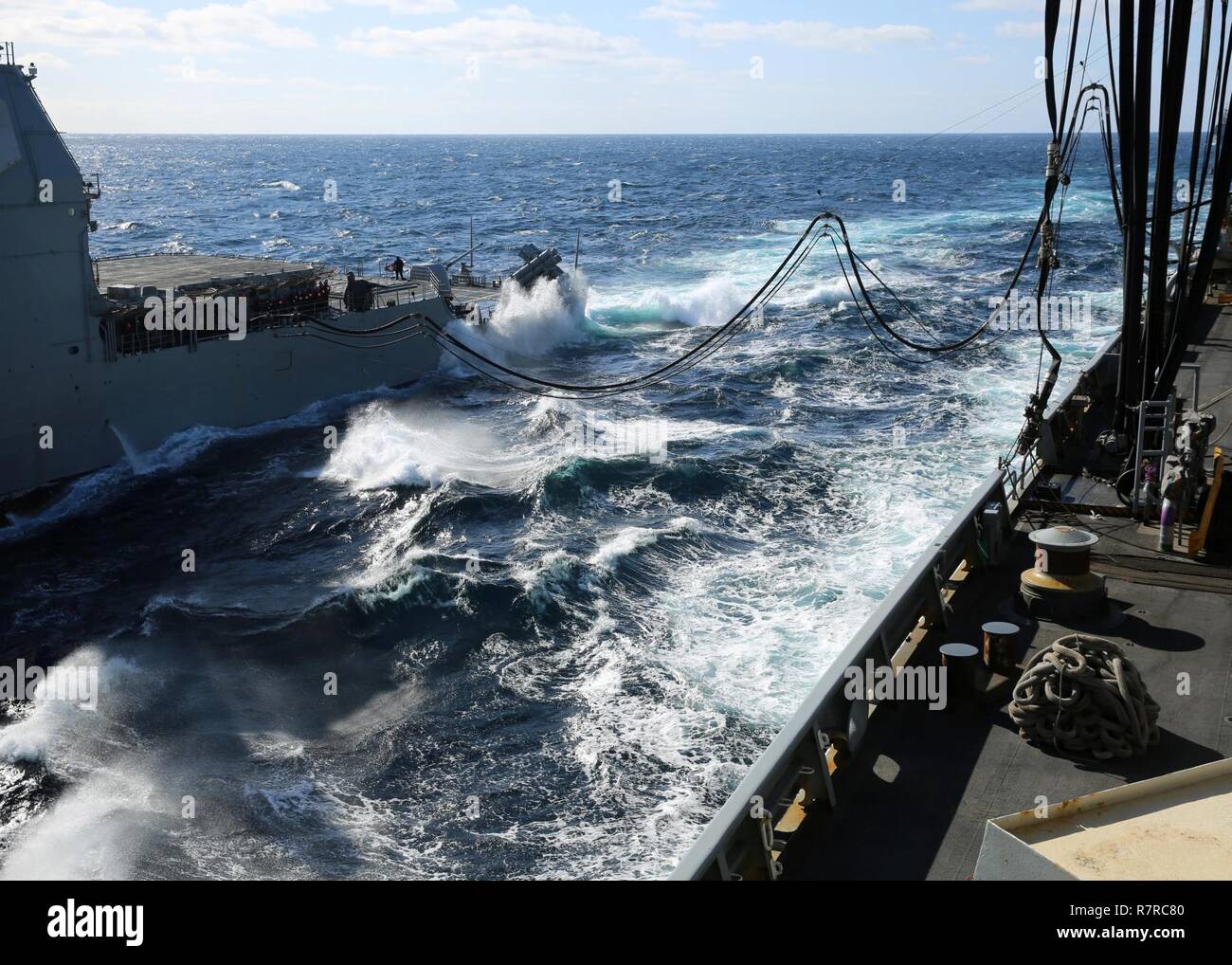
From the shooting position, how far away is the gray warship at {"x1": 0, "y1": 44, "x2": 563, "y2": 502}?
1040 inches

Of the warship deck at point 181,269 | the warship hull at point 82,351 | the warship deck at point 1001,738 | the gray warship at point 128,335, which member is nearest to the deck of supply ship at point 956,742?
the warship deck at point 1001,738

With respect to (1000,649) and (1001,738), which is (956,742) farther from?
(1000,649)

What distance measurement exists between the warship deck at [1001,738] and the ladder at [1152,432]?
0.64m

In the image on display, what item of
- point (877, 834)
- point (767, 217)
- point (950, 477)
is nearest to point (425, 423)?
point (950, 477)

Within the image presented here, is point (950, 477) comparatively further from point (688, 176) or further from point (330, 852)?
point (688, 176)

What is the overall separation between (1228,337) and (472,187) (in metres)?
134

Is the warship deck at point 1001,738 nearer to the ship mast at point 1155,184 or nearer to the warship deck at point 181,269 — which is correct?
the ship mast at point 1155,184

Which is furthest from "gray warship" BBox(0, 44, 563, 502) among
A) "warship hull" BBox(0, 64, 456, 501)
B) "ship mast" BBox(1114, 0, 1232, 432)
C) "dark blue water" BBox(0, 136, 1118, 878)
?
"ship mast" BBox(1114, 0, 1232, 432)

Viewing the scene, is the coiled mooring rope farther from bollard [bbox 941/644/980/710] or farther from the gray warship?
the gray warship

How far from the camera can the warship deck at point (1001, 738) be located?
27.7 ft

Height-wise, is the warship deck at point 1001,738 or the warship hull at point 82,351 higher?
the warship hull at point 82,351

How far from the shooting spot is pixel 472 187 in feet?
494

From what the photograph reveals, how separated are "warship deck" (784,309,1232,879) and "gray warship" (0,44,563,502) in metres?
23.6
